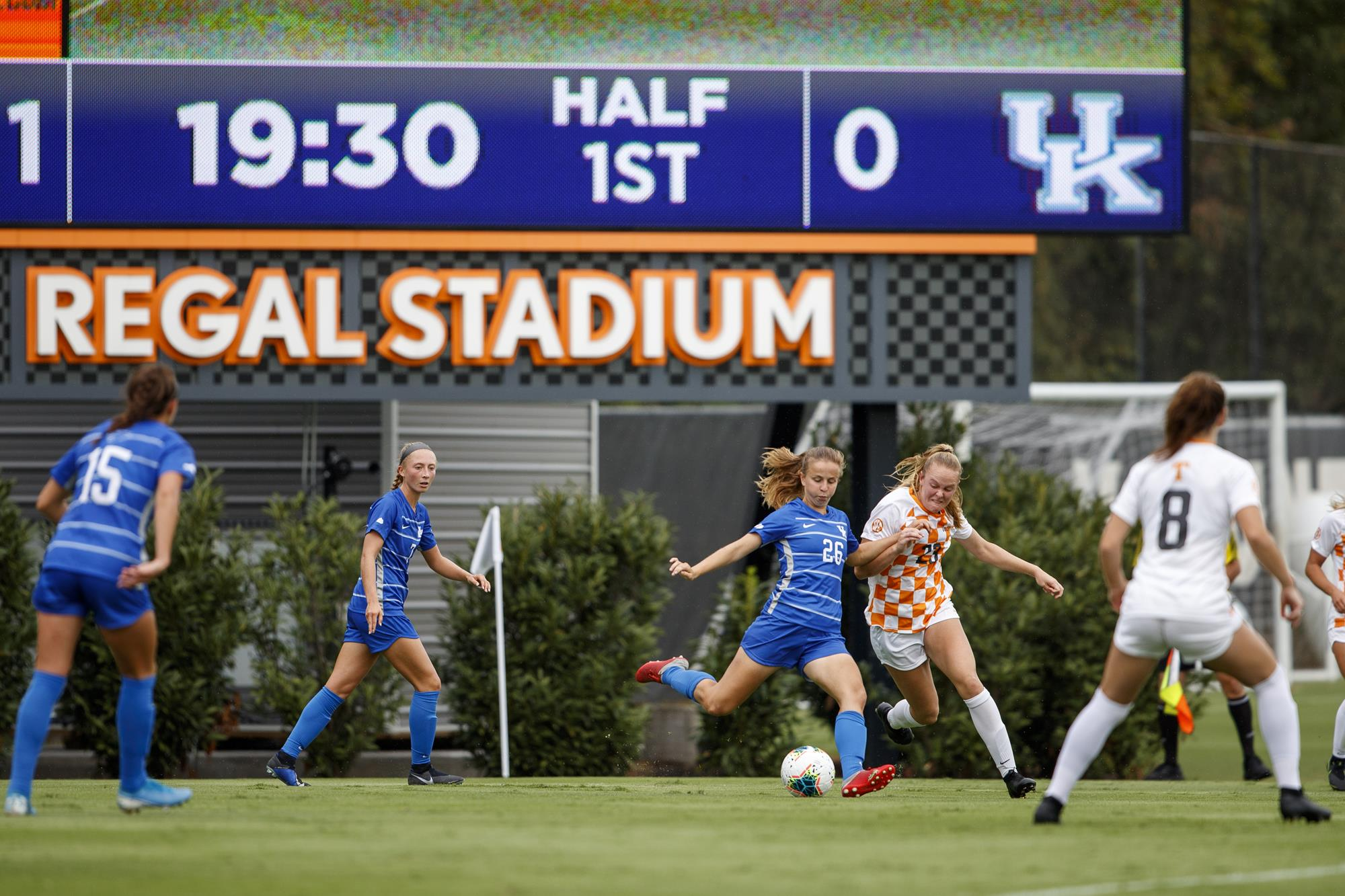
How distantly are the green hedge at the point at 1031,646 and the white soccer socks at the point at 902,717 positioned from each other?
2654 mm

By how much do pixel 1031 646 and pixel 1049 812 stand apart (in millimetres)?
5904

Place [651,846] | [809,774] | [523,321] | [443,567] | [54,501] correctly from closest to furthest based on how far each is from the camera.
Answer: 1. [651,846]
2. [54,501]
3. [809,774]
4. [443,567]
5. [523,321]

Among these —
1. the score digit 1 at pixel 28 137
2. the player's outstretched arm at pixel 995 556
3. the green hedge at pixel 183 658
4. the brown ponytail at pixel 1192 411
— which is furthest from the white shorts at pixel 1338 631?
the score digit 1 at pixel 28 137

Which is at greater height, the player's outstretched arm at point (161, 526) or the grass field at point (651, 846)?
the player's outstretched arm at point (161, 526)

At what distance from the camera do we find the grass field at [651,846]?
18.9 feet

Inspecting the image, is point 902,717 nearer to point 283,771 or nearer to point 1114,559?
point 1114,559

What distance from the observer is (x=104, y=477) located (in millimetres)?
7320

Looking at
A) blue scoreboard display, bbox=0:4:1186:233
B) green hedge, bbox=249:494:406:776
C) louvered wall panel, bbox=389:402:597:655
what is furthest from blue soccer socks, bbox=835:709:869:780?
louvered wall panel, bbox=389:402:597:655

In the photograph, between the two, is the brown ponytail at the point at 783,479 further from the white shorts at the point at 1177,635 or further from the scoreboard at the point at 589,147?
the scoreboard at the point at 589,147

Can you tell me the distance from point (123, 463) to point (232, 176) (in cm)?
561

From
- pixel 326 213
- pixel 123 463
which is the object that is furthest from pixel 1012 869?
pixel 326 213

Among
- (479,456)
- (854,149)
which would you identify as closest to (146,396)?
(854,149)

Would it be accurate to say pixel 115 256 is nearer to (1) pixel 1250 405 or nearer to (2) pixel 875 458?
(2) pixel 875 458

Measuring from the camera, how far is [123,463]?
733 cm
